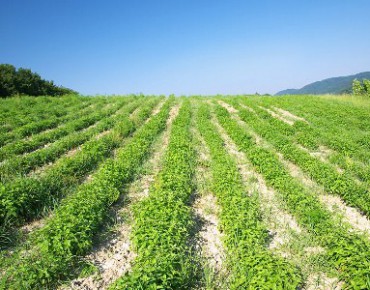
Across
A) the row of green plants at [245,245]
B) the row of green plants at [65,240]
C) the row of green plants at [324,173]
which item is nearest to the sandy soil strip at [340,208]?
the row of green plants at [324,173]

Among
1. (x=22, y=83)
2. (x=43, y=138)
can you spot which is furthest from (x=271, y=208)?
(x=22, y=83)

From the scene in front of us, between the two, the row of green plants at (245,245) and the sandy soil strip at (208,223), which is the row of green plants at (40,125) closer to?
the sandy soil strip at (208,223)

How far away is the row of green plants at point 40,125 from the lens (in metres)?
15.7

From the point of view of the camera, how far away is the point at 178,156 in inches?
483

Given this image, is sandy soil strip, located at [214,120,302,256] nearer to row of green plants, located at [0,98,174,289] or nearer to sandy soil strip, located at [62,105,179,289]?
sandy soil strip, located at [62,105,179,289]

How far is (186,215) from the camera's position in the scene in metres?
7.49

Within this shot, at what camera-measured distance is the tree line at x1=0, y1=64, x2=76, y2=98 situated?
1463 inches

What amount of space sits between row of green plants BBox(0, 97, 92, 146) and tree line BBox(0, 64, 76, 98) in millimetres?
17385

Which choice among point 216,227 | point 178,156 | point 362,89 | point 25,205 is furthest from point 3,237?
point 362,89

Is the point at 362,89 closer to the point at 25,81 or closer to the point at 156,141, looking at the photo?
the point at 156,141

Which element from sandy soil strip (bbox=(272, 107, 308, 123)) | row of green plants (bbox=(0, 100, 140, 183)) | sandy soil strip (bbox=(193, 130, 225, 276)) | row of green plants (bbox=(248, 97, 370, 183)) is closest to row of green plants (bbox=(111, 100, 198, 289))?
sandy soil strip (bbox=(193, 130, 225, 276))

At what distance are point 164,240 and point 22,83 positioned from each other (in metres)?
40.6

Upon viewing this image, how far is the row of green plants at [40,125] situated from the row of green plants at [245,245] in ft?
35.2

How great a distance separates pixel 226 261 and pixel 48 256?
3493 mm
